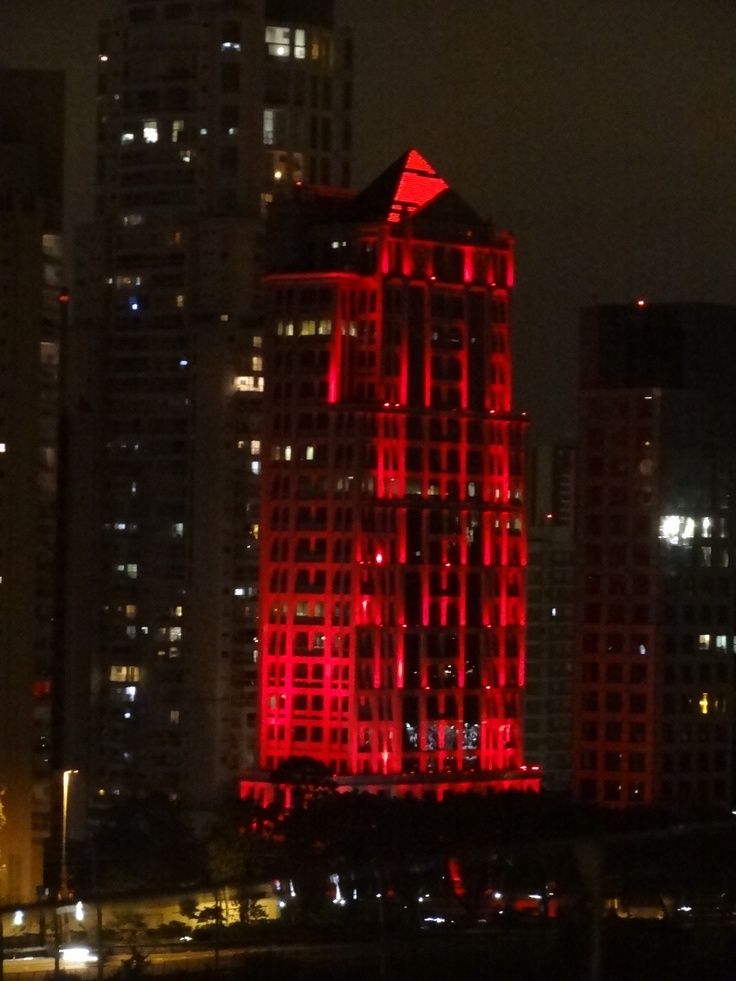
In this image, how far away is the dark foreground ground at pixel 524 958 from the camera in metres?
50.5

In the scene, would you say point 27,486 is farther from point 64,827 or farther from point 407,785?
point 407,785

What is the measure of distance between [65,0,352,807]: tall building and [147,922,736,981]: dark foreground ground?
23.8 meters

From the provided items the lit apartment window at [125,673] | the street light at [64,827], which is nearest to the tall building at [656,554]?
the lit apartment window at [125,673]

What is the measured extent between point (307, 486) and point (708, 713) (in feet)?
40.6

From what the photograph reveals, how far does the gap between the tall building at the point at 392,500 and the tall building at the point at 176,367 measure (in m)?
2.42

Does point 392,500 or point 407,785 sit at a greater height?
point 392,500

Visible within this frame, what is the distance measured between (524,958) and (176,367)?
96.4ft

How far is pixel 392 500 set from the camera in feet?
251

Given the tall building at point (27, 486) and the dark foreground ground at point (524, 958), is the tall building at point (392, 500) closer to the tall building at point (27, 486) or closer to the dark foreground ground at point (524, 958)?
the tall building at point (27, 486)

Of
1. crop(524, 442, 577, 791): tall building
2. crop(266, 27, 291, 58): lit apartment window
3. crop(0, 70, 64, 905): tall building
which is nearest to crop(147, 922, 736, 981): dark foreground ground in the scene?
crop(0, 70, 64, 905): tall building

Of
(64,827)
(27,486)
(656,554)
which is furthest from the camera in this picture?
(656,554)

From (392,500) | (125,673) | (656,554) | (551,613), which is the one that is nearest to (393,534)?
(392,500)

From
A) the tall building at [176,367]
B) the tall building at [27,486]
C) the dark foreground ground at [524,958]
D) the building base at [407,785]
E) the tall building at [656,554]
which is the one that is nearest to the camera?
the dark foreground ground at [524,958]

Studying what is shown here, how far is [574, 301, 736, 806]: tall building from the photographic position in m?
83.2
